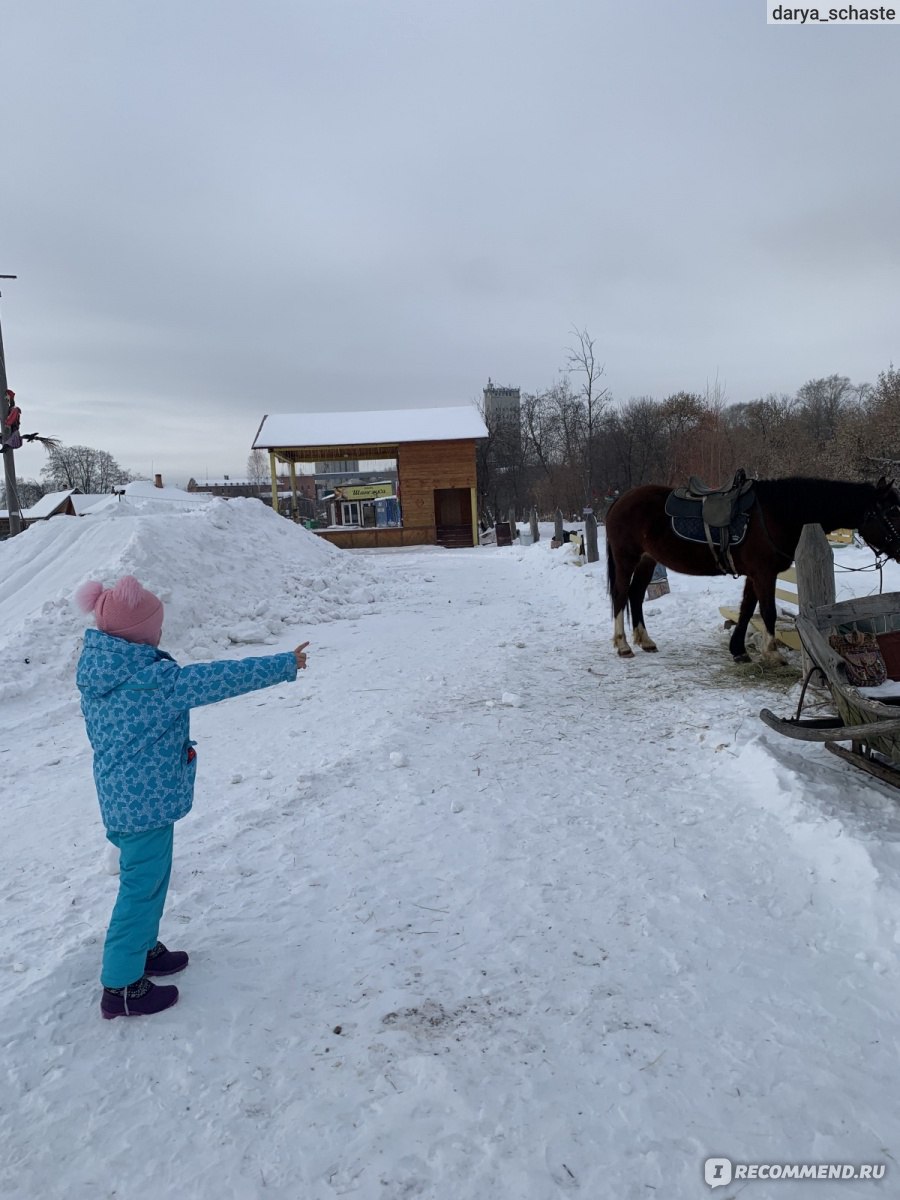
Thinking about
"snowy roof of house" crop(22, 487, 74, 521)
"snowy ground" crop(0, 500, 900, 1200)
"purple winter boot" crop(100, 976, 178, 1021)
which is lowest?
"snowy ground" crop(0, 500, 900, 1200)

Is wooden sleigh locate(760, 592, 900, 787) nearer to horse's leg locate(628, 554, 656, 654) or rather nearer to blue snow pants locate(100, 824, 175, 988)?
horse's leg locate(628, 554, 656, 654)

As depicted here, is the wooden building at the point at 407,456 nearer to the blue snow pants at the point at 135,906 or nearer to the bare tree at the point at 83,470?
the blue snow pants at the point at 135,906

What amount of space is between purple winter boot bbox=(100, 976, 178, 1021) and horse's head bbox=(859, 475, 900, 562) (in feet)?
20.8

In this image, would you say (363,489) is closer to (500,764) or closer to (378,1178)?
(500,764)

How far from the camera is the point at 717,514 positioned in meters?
6.57

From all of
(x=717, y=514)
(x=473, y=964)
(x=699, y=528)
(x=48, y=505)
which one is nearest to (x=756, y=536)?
(x=717, y=514)

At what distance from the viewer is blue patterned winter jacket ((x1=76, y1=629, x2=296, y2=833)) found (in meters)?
2.47

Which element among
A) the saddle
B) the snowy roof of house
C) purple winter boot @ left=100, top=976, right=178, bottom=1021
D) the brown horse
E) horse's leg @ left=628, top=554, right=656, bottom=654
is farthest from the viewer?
the snowy roof of house

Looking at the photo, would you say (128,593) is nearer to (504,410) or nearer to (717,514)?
(717,514)

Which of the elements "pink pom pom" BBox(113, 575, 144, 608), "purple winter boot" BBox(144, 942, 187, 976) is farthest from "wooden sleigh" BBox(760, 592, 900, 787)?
"pink pom pom" BBox(113, 575, 144, 608)

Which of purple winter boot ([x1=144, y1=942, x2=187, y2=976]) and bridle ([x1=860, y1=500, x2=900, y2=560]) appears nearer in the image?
purple winter boot ([x1=144, y1=942, x2=187, y2=976])

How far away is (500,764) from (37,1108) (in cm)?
311

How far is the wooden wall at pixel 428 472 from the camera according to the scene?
2764cm

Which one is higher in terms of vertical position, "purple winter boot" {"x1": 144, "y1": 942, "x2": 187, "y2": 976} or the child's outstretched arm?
the child's outstretched arm
